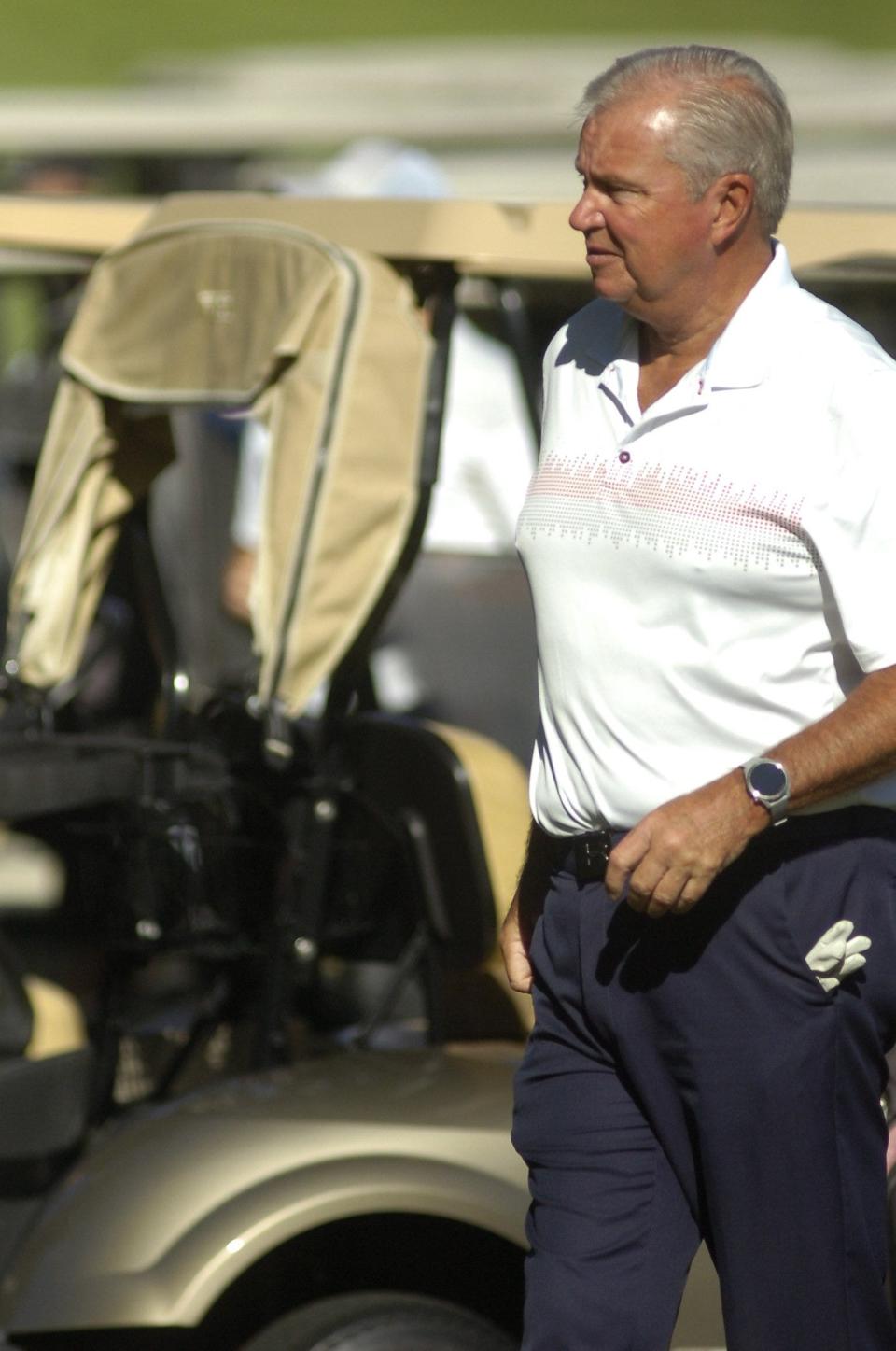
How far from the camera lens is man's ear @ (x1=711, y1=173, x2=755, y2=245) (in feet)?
6.50

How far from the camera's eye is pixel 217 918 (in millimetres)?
3129

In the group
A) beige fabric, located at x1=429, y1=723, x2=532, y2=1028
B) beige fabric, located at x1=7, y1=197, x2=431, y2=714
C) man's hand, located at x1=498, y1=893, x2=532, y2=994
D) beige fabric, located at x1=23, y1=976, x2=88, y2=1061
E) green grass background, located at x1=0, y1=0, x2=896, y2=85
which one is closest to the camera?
man's hand, located at x1=498, y1=893, x2=532, y2=994

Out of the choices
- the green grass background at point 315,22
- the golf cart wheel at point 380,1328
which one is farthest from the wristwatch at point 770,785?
the green grass background at point 315,22

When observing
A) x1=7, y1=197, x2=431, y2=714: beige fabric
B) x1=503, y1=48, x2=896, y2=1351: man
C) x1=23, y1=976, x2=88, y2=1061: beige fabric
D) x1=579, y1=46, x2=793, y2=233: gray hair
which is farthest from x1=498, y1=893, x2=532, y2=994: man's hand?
x1=23, y1=976, x2=88, y2=1061: beige fabric

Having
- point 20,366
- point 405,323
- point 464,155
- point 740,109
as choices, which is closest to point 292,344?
point 405,323

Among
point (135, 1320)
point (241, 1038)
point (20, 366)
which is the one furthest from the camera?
point (20, 366)

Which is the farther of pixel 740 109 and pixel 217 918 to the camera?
pixel 217 918

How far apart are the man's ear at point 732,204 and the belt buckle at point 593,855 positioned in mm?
590

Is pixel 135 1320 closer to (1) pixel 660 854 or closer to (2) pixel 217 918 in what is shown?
(2) pixel 217 918

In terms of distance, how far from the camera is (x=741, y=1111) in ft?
6.46

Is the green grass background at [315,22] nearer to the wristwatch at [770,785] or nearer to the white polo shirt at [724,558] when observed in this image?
the white polo shirt at [724,558]

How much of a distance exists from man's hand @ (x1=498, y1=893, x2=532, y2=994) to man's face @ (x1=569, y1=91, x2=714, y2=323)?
2.19 feet

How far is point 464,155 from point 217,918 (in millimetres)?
3661

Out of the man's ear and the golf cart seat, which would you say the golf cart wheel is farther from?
the man's ear
